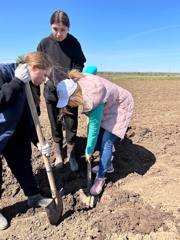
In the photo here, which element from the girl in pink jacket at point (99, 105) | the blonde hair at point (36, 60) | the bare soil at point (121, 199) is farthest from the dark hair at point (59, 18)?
the bare soil at point (121, 199)

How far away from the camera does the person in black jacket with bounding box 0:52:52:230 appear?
3090mm

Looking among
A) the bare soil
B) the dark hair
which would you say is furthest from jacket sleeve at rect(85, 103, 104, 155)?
the dark hair

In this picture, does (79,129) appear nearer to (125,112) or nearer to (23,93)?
(125,112)

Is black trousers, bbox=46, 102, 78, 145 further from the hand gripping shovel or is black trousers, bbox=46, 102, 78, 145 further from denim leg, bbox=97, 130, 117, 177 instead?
the hand gripping shovel

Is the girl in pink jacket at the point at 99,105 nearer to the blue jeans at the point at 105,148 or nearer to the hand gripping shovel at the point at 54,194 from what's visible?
the blue jeans at the point at 105,148

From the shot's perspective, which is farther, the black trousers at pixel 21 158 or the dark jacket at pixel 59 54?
the dark jacket at pixel 59 54

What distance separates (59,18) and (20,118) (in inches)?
47.5

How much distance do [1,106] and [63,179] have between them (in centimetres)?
165

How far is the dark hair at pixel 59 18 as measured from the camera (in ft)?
12.8

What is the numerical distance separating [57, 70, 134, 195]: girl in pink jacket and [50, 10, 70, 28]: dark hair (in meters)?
0.67

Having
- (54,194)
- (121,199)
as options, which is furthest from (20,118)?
(121,199)

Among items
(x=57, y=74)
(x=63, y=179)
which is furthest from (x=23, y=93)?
(x=63, y=179)

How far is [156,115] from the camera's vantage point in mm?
7664

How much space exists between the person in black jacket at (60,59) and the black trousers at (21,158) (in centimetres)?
69
